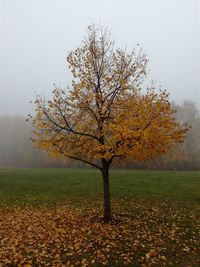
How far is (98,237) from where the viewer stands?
1171 cm

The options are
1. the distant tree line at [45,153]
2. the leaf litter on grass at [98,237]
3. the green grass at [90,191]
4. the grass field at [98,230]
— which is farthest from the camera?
the distant tree line at [45,153]

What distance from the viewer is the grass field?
9734 millimetres

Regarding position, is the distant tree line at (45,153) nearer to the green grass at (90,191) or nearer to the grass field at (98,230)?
the green grass at (90,191)

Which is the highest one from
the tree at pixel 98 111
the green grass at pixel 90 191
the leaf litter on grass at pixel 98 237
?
the tree at pixel 98 111

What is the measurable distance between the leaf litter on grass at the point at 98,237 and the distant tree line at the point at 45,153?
1242 inches

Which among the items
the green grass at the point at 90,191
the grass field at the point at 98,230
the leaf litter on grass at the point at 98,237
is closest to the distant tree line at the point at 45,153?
the green grass at the point at 90,191

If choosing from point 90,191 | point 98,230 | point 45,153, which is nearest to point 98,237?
point 98,230

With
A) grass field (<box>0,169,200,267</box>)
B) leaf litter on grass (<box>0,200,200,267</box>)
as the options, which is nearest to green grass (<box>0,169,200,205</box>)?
grass field (<box>0,169,200,267</box>)

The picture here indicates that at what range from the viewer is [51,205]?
18953mm

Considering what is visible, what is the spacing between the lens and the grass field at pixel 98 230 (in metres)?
9.73

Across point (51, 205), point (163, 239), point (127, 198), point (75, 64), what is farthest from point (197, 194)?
point (75, 64)

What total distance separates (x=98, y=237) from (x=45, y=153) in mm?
59880

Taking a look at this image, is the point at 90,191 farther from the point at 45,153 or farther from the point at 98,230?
the point at 45,153

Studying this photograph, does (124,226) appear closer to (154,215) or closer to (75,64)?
(154,215)
